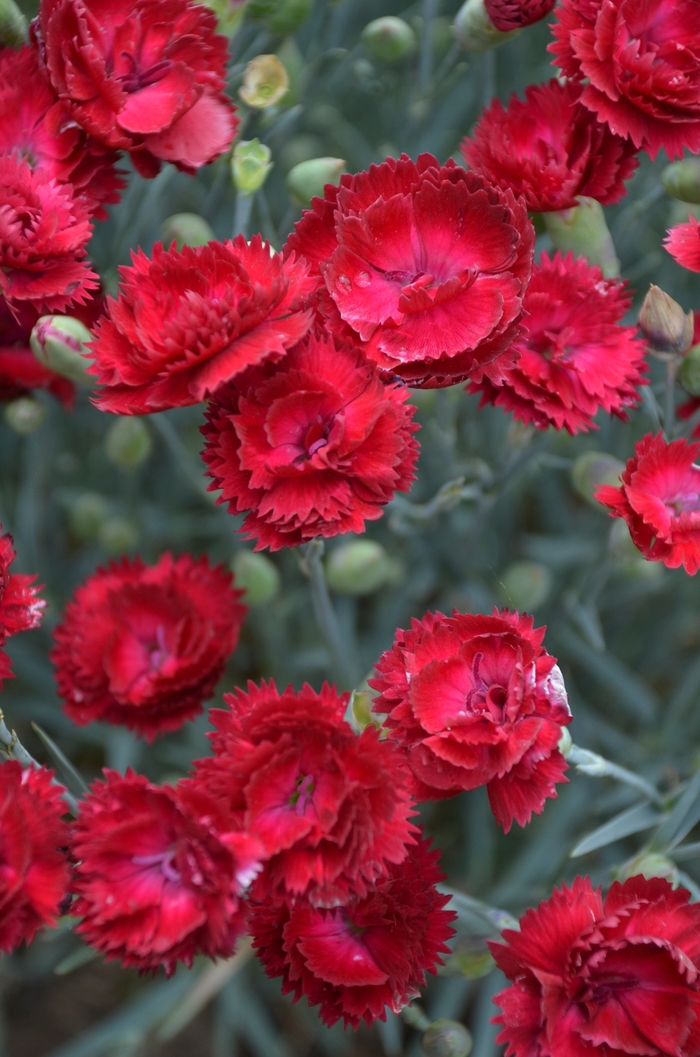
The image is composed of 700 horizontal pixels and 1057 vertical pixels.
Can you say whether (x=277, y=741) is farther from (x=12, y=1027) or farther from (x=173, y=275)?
(x=12, y=1027)

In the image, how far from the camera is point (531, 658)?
2.15ft

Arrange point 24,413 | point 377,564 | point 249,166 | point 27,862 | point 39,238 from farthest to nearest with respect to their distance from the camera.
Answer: point 377,564 → point 24,413 → point 249,166 → point 39,238 → point 27,862

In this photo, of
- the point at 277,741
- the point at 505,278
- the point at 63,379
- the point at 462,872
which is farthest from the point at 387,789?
the point at 462,872

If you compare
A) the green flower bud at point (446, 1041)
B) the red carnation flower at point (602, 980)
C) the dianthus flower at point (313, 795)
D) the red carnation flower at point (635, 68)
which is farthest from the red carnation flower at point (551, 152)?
the green flower bud at point (446, 1041)

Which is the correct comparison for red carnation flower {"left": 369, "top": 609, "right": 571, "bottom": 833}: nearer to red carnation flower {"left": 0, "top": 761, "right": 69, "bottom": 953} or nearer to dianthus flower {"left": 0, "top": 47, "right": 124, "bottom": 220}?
red carnation flower {"left": 0, "top": 761, "right": 69, "bottom": 953}

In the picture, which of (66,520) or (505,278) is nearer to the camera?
(505,278)

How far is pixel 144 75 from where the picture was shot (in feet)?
2.69

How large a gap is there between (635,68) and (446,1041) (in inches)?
31.7

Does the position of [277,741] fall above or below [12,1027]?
above

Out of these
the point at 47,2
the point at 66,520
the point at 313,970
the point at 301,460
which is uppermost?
the point at 47,2

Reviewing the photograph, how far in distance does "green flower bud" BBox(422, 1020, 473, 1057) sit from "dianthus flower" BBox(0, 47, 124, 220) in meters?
0.74

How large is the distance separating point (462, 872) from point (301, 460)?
0.86 metres

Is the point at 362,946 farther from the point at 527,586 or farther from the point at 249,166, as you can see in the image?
the point at 249,166

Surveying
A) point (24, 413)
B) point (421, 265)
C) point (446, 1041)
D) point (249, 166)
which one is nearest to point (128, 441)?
point (24, 413)
